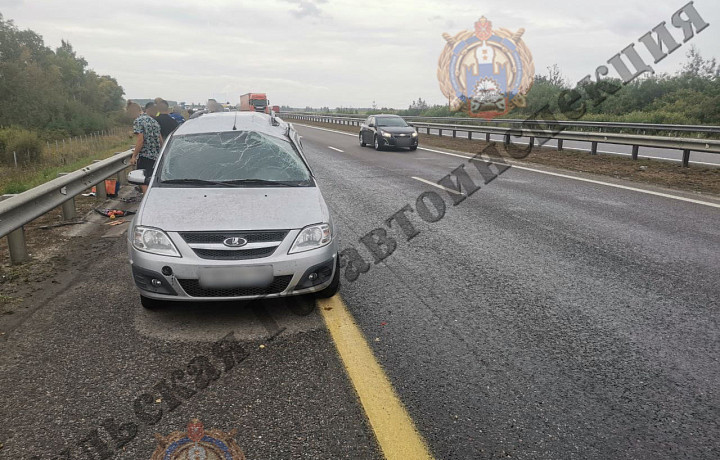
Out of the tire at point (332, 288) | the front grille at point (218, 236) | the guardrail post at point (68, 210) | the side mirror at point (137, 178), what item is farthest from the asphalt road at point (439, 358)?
the guardrail post at point (68, 210)

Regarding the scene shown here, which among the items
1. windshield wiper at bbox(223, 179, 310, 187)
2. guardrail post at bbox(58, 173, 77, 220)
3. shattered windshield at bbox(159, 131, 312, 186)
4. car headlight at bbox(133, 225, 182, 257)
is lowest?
guardrail post at bbox(58, 173, 77, 220)

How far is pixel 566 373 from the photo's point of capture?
3074mm

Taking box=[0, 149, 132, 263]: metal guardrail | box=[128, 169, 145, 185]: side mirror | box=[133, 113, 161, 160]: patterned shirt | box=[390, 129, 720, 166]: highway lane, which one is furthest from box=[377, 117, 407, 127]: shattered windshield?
box=[128, 169, 145, 185]: side mirror

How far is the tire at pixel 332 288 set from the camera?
13.9 ft

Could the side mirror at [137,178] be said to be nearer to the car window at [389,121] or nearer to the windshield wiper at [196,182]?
the windshield wiper at [196,182]

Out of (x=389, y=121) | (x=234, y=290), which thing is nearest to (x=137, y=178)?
(x=234, y=290)

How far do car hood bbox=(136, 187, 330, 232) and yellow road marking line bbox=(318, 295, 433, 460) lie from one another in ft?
2.72

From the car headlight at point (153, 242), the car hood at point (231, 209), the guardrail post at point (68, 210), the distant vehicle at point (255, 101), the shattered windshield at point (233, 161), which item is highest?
the distant vehicle at point (255, 101)

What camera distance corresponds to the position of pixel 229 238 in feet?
12.2

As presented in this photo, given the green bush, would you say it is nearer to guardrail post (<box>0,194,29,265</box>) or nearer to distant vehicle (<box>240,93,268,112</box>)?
guardrail post (<box>0,194,29,265</box>)

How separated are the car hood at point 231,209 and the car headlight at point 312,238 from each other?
0.19ft

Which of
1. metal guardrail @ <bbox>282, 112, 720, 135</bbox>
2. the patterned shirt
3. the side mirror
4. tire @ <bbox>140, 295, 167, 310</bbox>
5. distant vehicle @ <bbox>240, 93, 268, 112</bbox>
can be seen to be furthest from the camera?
distant vehicle @ <bbox>240, 93, 268, 112</bbox>

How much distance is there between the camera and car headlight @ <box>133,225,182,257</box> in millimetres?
3740

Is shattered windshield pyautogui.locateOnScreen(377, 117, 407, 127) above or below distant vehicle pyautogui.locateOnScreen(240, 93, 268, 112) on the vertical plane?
below
